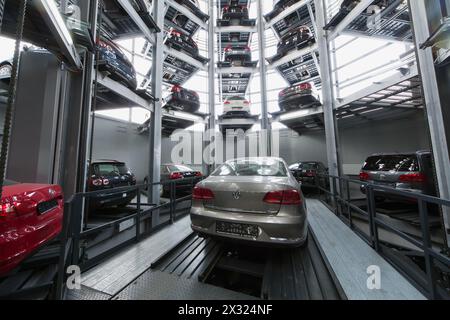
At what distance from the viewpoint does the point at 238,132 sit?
1060 centimetres

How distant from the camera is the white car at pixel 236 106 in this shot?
7.87m

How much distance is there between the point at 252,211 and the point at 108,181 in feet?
12.0

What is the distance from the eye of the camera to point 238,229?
2016 millimetres

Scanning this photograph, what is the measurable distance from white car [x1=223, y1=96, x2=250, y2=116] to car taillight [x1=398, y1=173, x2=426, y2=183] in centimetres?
568

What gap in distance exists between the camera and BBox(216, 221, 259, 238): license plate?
1.95m

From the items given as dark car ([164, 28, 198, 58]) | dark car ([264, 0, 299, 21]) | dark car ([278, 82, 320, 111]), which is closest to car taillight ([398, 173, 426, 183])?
dark car ([278, 82, 320, 111])

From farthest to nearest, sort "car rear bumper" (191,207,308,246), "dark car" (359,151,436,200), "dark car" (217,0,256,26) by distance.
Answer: "dark car" (217,0,256,26) → "dark car" (359,151,436,200) → "car rear bumper" (191,207,308,246)

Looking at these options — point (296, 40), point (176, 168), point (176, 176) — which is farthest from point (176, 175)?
point (296, 40)

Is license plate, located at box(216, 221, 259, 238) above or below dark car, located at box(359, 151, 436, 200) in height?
below

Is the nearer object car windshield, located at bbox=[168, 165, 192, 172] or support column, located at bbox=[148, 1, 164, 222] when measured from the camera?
support column, located at bbox=[148, 1, 164, 222]

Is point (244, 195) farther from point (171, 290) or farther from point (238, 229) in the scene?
point (171, 290)

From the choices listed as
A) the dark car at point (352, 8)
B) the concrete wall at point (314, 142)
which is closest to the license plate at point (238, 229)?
the dark car at point (352, 8)

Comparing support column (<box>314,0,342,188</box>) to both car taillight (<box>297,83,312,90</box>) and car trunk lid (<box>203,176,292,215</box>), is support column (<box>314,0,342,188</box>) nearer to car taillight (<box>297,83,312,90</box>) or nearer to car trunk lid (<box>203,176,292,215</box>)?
car taillight (<box>297,83,312,90</box>)

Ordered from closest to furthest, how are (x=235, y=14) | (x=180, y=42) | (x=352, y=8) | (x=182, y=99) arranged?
(x=352, y=8), (x=182, y=99), (x=180, y=42), (x=235, y=14)
